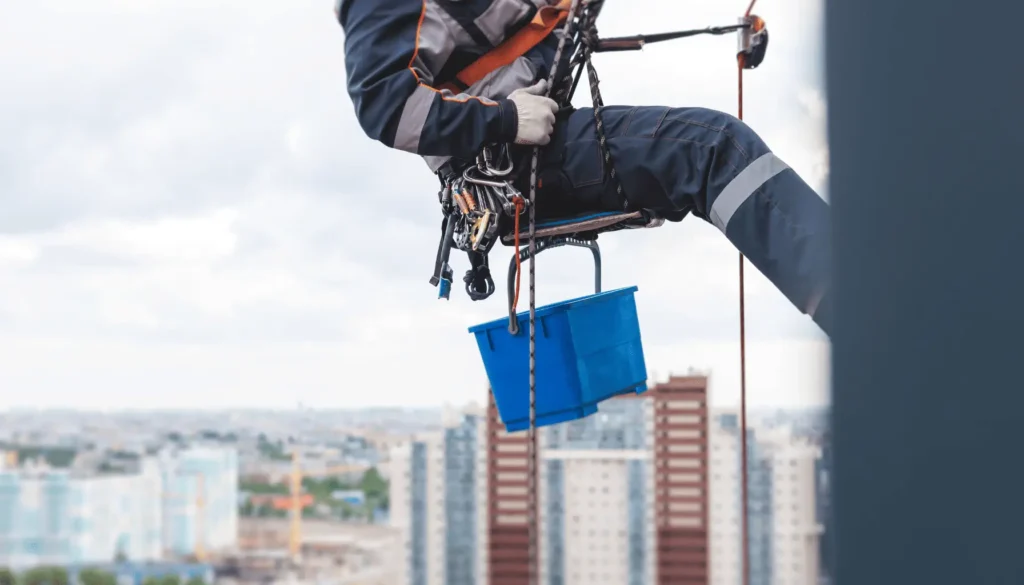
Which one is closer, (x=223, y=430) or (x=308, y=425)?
(x=308, y=425)

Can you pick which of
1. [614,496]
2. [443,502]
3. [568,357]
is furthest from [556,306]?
[443,502]

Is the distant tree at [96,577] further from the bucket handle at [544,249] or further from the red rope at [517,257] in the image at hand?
the red rope at [517,257]

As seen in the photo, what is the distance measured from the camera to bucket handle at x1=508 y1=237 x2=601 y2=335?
6.04 feet

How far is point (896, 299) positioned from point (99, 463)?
3302 cm

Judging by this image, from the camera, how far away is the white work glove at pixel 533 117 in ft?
5.54

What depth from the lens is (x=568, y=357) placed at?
1.88 m

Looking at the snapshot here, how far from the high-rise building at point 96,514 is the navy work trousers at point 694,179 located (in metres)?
28.9

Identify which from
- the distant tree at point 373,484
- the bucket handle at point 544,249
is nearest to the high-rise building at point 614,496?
the distant tree at point 373,484

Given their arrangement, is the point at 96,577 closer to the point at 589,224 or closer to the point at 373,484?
the point at 373,484

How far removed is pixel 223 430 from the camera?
32969 mm

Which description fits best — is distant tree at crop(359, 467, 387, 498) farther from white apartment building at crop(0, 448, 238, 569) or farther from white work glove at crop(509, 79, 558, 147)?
white work glove at crop(509, 79, 558, 147)

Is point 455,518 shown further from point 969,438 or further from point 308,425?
point 969,438

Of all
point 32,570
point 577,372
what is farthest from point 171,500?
point 577,372

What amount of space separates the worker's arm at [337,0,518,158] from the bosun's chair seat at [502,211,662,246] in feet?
0.74
